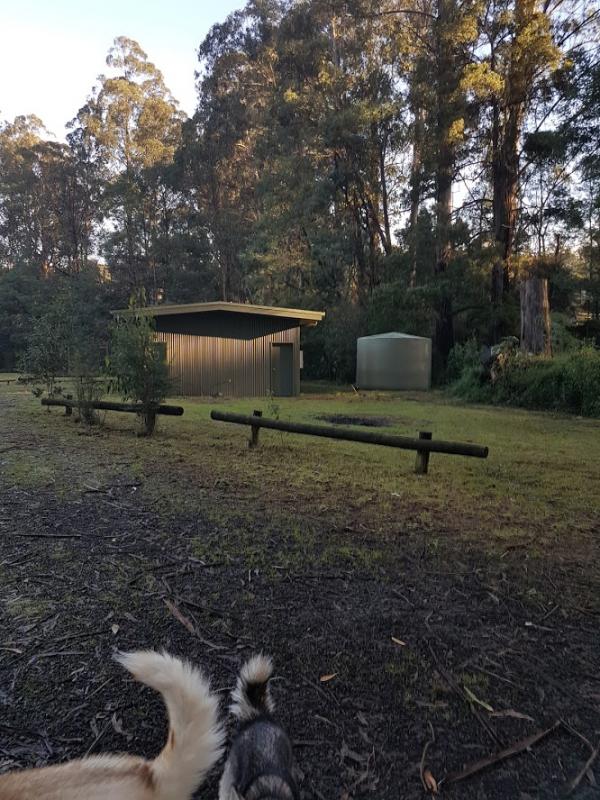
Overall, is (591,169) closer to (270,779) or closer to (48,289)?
(270,779)

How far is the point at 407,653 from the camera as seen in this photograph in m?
2.40

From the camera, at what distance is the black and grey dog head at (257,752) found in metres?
1.34

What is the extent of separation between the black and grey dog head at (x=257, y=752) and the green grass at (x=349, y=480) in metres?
1.77

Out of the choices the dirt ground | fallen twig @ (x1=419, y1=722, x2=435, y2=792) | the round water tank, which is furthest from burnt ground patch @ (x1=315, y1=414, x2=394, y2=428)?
the round water tank

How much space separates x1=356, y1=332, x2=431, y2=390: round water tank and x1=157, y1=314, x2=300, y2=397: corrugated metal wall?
4.17 meters

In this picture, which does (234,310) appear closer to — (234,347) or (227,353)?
(234,347)

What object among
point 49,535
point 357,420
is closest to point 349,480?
point 49,535

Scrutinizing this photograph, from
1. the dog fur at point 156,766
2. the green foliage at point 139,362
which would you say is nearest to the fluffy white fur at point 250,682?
the dog fur at point 156,766

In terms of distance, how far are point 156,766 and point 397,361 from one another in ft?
67.2

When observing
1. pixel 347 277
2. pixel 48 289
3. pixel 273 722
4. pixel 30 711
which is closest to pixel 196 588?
pixel 30 711

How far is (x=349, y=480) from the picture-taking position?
5871mm

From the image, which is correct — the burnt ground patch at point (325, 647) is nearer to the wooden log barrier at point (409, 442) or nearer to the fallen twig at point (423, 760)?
the fallen twig at point (423, 760)

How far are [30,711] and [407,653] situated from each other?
159 cm

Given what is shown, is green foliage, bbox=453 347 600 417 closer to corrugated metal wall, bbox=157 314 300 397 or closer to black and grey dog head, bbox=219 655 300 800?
corrugated metal wall, bbox=157 314 300 397
